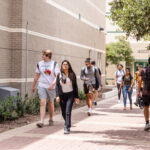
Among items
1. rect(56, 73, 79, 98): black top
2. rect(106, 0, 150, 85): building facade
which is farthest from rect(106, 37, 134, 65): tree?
rect(56, 73, 79, 98): black top

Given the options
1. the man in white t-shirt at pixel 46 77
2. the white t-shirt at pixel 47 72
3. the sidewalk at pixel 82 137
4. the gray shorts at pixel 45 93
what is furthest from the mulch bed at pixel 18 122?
the white t-shirt at pixel 47 72

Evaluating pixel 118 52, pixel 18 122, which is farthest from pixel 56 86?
pixel 118 52

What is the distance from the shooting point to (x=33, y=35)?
15.4 metres

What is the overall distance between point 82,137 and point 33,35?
23.5ft

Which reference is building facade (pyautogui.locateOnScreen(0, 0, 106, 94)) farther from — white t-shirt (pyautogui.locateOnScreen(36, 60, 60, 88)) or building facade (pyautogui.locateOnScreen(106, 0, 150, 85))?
building facade (pyautogui.locateOnScreen(106, 0, 150, 85))

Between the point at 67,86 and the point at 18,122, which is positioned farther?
the point at 18,122

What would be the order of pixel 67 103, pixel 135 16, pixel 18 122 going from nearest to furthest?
pixel 67 103 → pixel 18 122 → pixel 135 16

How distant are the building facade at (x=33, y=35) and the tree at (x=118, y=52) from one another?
1704 centimetres

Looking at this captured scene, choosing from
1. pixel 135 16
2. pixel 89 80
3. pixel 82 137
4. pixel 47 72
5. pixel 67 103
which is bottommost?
pixel 82 137

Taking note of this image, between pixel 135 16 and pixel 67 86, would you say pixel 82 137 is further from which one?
pixel 135 16

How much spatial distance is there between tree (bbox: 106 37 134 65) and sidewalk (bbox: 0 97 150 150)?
29.7 metres

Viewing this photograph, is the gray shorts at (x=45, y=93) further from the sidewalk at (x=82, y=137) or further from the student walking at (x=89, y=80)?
the student walking at (x=89, y=80)

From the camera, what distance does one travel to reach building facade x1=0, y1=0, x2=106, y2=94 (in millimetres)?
13867

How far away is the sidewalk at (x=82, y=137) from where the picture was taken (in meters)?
7.89
